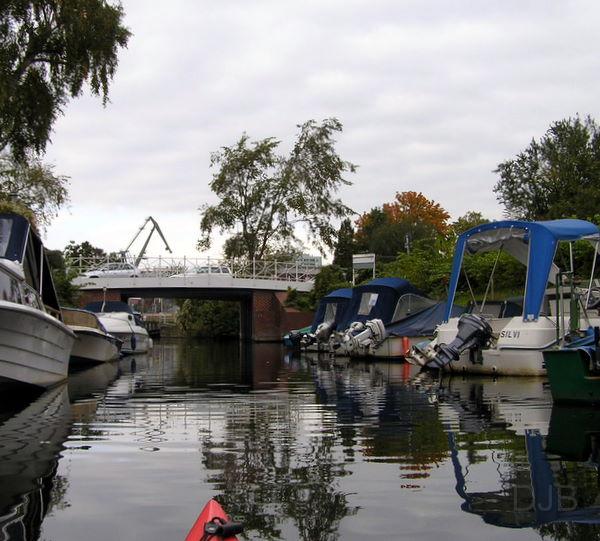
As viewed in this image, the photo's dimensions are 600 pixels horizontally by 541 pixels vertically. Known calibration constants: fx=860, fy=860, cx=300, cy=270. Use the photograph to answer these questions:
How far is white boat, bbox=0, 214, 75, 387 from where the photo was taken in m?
15.5

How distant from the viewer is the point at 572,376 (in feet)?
44.7

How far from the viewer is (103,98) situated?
80.4ft

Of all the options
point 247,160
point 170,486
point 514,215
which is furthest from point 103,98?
point 514,215

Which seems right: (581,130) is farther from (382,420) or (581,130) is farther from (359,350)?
(382,420)

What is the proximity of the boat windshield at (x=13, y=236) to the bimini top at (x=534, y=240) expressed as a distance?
1133 cm

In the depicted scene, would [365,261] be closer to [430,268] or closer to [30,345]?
[430,268]

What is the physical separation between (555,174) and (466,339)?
40.2 metres

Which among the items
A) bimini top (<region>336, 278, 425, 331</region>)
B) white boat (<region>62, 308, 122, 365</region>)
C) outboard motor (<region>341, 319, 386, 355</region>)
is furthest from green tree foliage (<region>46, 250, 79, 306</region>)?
outboard motor (<region>341, 319, 386, 355</region>)

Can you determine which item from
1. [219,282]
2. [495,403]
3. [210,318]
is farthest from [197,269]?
[495,403]

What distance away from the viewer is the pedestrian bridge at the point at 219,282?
54.2 metres

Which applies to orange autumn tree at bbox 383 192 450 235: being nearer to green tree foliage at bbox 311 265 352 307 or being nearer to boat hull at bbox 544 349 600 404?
green tree foliage at bbox 311 265 352 307

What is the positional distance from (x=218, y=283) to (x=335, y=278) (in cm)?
740

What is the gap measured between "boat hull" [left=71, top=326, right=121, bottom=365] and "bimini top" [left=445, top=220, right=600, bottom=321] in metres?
11.8

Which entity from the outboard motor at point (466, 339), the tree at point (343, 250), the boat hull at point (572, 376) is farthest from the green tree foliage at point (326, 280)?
the boat hull at point (572, 376)
